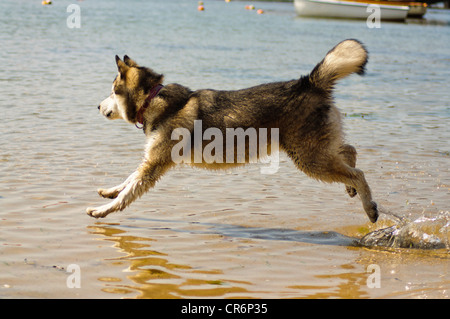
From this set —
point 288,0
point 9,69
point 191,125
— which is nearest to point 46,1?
point 9,69

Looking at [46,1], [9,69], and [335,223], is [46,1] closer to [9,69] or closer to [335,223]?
[9,69]

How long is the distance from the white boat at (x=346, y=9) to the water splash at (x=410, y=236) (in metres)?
38.1

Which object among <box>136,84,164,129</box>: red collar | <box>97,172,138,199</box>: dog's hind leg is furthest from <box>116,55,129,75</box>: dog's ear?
<box>97,172,138,199</box>: dog's hind leg

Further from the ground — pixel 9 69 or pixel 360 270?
pixel 9 69

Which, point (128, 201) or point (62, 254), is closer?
point (62, 254)

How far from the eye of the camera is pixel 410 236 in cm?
513

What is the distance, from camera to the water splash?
509 cm

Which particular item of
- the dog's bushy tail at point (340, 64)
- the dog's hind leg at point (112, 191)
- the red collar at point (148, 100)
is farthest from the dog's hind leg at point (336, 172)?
the dog's hind leg at point (112, 191)

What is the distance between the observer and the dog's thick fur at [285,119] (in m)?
5.33

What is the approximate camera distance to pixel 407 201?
6.17 m

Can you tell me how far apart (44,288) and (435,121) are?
8.27 metres

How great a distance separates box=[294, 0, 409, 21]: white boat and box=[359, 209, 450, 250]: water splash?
38.1 meters

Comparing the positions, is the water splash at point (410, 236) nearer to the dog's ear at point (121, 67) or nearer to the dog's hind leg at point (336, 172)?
the dog's hind leg at point (336, 172)

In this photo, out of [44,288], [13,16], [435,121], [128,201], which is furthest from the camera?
[13,16]
